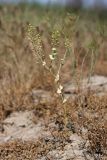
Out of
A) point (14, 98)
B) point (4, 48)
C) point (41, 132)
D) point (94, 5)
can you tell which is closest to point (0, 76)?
point (4, 48)

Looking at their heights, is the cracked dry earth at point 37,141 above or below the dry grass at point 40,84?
below

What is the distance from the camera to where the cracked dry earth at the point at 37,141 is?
338cm

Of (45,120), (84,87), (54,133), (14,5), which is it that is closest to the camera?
(54,133)

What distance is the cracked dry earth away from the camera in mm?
3377

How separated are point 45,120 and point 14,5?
3014 mm

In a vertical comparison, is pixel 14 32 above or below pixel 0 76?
above

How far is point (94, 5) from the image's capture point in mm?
14352

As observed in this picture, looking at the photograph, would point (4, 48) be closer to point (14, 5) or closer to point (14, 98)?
point (14, 98)

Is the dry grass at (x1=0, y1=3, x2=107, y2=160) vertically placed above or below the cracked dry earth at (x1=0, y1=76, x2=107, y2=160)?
above

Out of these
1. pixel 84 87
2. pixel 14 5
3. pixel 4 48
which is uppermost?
pixel 14 5

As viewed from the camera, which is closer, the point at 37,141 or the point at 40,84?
the point at 37,141

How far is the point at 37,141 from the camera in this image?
357 centimetres

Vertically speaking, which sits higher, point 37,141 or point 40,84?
point 40,84

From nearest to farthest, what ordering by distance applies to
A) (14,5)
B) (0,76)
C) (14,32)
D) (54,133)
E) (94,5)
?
(54,133) → (0,76) → (14,32) → (14,5) → (94,5)
